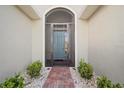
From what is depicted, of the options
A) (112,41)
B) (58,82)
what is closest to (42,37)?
(58,82)

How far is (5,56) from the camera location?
4.94 m

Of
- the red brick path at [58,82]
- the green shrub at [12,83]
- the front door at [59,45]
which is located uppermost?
the front door at [59,45]

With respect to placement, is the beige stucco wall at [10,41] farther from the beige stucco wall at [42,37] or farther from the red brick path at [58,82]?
the beige stucco wall at [42,37]

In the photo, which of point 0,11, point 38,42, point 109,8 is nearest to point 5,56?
point 0,11

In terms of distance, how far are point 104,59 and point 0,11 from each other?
3.99 meters

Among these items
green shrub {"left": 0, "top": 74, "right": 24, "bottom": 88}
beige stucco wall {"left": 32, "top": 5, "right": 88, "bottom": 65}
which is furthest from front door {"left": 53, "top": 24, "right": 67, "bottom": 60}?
green shrub {"left": 0, "top": 74, "right": 24, "bottom": 88}

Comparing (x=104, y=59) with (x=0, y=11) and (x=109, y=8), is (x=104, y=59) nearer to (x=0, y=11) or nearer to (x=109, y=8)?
(x=109, y=8)

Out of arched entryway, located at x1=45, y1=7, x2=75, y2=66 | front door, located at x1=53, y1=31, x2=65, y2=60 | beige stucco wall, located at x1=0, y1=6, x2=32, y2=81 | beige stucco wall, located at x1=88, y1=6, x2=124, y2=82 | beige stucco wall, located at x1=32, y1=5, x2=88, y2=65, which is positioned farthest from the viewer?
front door, located at x1=53, y1=31, x2=65, y2=60

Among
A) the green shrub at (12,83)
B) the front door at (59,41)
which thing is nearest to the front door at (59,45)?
the front door at (59,41)

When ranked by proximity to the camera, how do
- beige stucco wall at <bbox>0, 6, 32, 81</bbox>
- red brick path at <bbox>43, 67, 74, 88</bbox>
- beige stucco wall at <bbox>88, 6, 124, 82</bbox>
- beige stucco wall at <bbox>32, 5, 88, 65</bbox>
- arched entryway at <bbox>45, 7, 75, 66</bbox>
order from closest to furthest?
beige stucco wall at <bbox>88, 6, 124, 82</bbox> < beige stucco wall at <bbox>0, 6, 32, 81</bbox> < red brick path at <bbox>43, 67, 74, 88</bbox> < beige stucco wall at <bbox>32, 5, 88, 65</bbox> < arched entryway at <bbox>45, 7, 75, 66</bbox>

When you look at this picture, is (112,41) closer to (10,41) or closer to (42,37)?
(10,41)

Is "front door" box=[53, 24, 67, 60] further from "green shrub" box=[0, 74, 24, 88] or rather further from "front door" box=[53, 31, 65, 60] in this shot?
"green shrub" box=[0, 74, 24, 88]

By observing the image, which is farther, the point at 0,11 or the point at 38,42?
the point at 38,42
